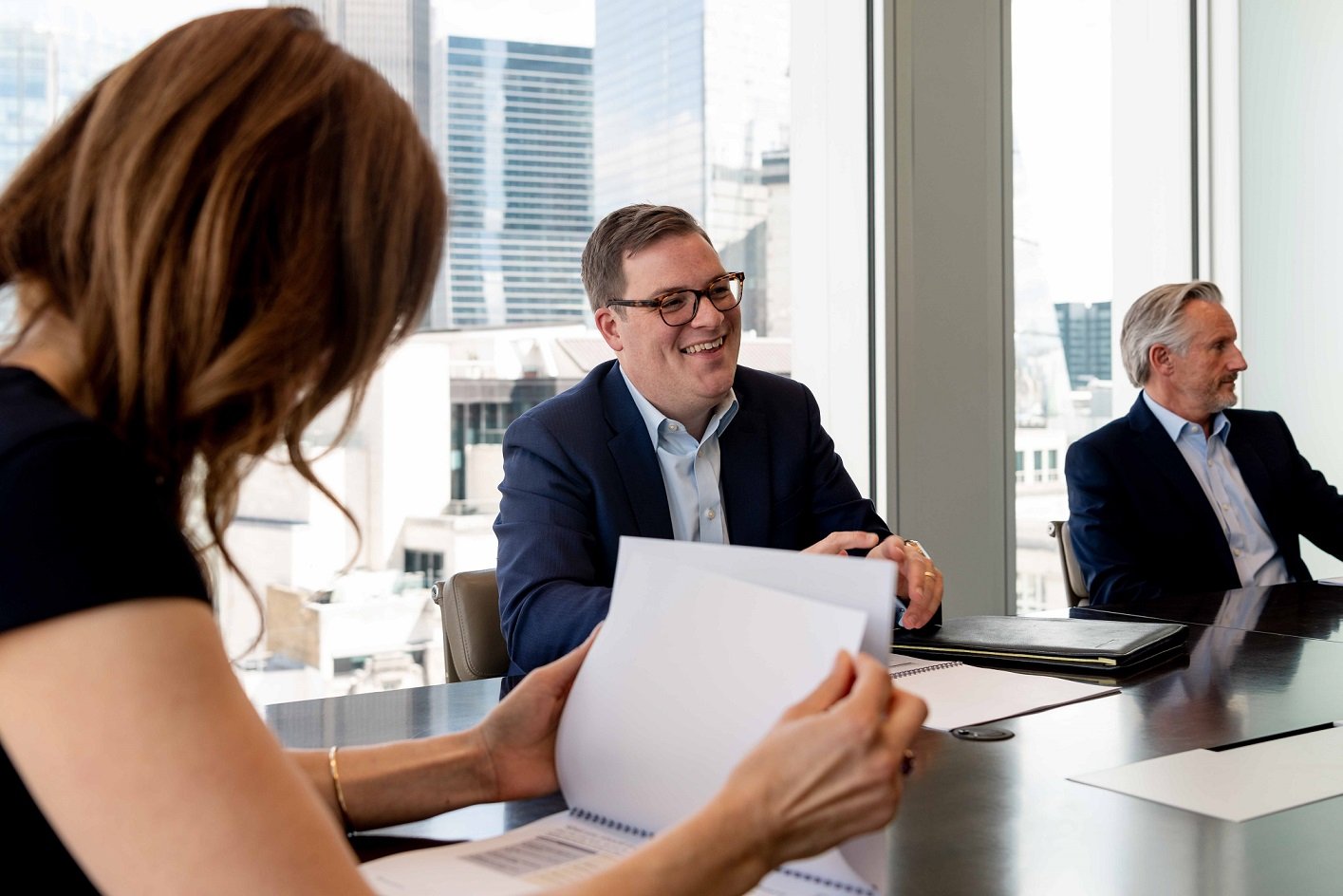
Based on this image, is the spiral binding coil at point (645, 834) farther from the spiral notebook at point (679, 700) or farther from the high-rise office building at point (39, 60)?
the high-rise office building at point (39, 60)

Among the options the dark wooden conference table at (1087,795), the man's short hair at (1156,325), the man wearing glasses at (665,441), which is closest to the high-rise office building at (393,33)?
the man wearing glasses at (665,441)

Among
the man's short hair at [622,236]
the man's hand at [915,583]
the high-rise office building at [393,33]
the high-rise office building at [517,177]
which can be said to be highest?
the high-rise office building at [393,33]

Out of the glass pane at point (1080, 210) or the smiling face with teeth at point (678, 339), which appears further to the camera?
the glass pane at point (1080, 210)

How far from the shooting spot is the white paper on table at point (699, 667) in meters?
0.94

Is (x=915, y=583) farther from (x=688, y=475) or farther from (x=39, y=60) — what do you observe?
(x=39, y=60)

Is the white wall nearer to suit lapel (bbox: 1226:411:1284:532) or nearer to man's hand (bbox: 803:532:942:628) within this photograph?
suit lapel (bbox: 1226:411:1284:532)

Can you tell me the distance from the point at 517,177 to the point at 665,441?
4.38ft

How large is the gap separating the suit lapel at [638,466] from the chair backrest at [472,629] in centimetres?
28

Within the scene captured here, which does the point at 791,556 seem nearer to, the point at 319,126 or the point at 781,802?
the point at 781,802

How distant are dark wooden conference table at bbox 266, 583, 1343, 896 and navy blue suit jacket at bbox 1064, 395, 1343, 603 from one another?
0.97m

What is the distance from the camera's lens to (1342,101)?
5004mm

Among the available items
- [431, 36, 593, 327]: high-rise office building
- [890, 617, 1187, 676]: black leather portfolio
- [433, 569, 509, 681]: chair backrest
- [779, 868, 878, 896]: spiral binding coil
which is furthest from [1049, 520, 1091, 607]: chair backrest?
[779, 868, 878, 896]: spiral binding coil

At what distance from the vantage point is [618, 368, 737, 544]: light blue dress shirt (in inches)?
90.8

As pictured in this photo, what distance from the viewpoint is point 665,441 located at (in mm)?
2340
